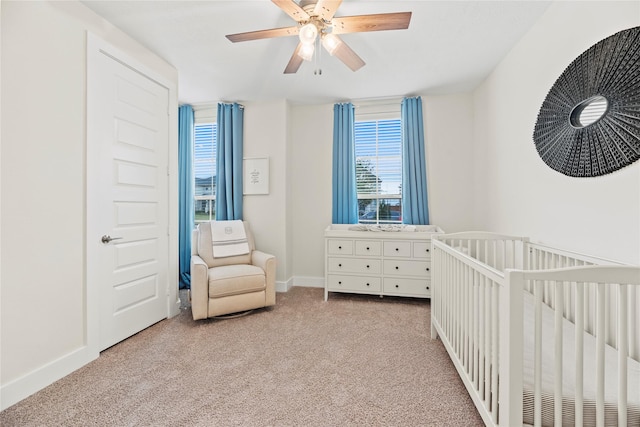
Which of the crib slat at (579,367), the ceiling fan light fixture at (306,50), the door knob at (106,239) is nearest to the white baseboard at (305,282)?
the door knob at (106,239)

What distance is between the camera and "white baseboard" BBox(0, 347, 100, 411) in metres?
1.47

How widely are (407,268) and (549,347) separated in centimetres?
185

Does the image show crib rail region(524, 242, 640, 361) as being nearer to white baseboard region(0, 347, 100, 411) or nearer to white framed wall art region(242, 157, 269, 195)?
white baseboard region(0, 347, 100, 411)

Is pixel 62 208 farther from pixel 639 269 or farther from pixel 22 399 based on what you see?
pixel 639 269

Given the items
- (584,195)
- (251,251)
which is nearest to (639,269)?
(584,195)

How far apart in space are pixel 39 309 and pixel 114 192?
858 mm

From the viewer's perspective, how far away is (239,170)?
358cm

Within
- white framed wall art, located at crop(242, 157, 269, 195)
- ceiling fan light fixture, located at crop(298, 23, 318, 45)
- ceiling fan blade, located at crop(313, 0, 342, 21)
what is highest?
ceiling fan blade, located at crop(313, 0, 342, 21)

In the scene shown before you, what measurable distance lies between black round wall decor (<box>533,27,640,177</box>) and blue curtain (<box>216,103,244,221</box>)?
305cm

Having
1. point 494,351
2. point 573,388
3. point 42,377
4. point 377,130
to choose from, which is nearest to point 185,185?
point 42,377

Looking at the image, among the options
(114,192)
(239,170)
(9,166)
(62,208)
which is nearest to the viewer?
(9,166)

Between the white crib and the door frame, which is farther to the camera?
the door frame

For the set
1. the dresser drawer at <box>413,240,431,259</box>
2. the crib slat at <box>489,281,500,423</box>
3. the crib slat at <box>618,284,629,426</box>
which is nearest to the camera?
the crib slat at <box>618,284,629,426</box>

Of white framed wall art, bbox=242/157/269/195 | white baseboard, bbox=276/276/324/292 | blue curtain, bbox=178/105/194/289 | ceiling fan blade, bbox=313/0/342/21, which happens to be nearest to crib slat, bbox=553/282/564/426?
ceiling fan blade, bbox=313/0/342/21
